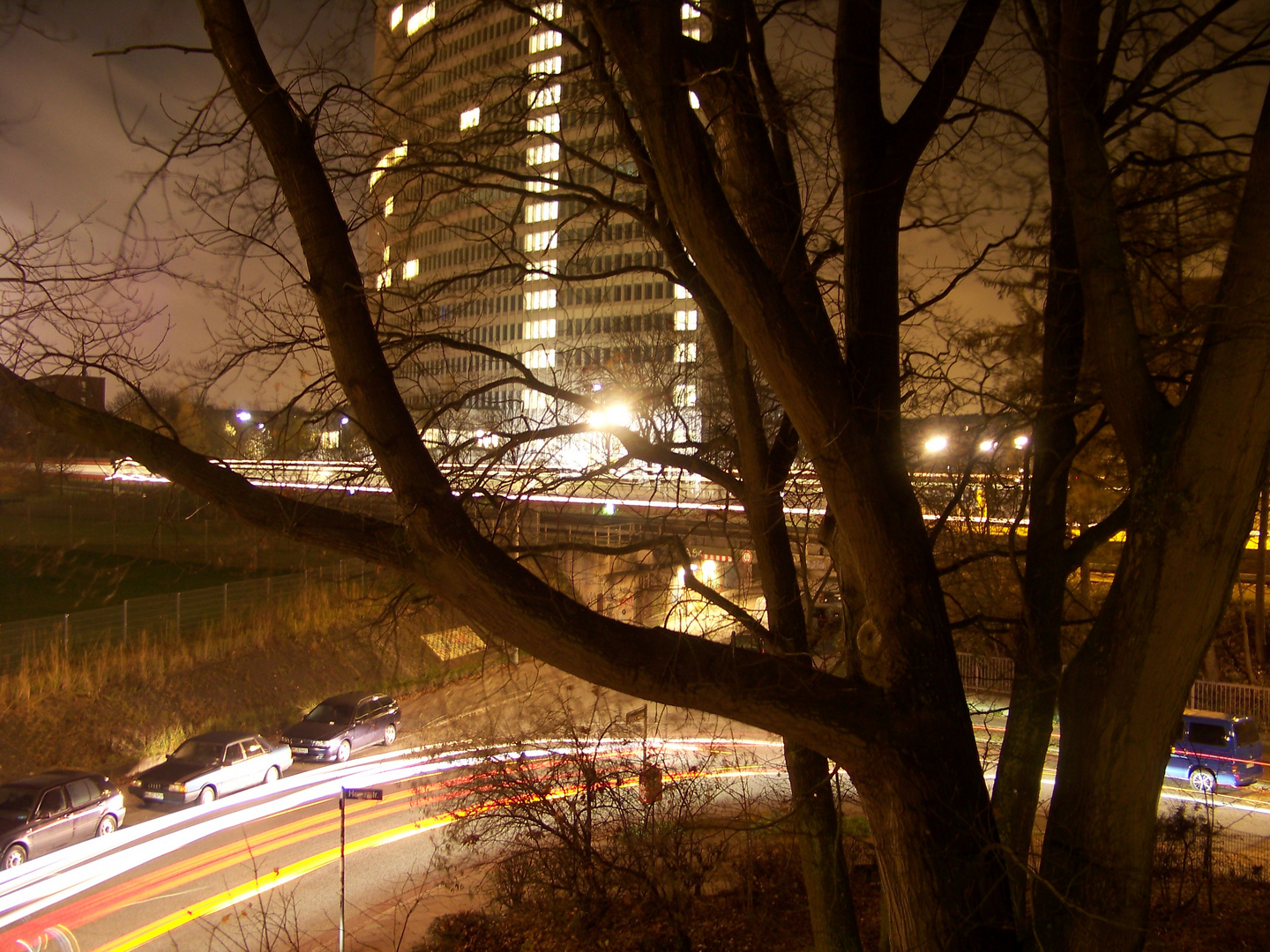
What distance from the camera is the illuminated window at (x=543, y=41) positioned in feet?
20.2

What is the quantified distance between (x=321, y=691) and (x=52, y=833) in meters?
8.41

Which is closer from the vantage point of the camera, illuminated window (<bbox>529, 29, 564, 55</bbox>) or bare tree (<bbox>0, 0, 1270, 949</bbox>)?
bare tree (<bbox>0, 0, 1270, 949</bbox>)

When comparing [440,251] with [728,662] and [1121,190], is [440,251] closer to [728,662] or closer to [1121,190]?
[728,662]

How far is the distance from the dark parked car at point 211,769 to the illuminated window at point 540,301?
1206cm

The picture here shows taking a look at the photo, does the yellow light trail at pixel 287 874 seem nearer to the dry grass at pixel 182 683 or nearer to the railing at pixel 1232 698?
the dry grass at pixel 182 683

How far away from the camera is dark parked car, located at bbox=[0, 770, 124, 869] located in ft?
38.5

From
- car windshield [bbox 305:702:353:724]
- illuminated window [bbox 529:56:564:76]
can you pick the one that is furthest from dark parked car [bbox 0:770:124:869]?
illuminated window [bbox 529:56:564:76]

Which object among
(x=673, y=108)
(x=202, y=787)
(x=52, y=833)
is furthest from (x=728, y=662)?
(x=202, y=787)

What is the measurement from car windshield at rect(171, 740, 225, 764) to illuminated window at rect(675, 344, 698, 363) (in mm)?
12938

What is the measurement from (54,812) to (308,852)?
381 centimetres

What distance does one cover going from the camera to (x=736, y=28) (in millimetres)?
4309

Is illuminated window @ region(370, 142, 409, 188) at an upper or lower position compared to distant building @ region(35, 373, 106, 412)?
upper

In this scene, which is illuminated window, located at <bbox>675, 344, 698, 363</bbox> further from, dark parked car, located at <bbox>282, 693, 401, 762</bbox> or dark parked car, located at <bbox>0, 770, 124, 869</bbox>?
dark parked car, located at <bbox>282, 693, 401, 762</bbox>

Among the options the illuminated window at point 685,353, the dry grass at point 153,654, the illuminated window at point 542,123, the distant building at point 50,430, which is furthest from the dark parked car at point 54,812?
the illuminated window at point 542,123
